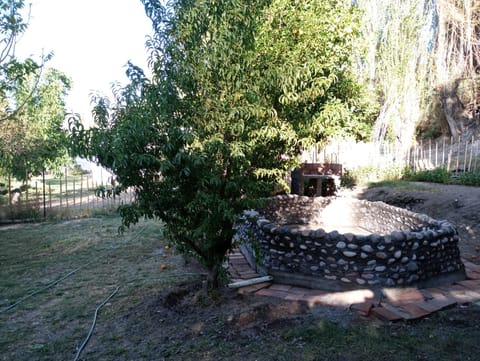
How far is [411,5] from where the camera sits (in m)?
12.6

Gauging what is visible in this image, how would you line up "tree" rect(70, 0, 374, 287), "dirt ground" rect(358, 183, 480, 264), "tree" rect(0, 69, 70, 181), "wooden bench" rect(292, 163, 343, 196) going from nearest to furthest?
"tree" rect(70, 0, 374, 287) → "dirt ground" rect(358, 183, 480, 264) → "tree" rect(0, 69, 70, 181) → "wooden bench" rect(292, 163, 343, 196)

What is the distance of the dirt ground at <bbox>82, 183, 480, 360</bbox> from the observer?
9.59 ft

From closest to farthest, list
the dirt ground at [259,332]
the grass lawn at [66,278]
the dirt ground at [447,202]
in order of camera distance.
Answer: the dirt ground at [259,332] → the grass lawn at [66,278] → the dirt ground at [447,202]

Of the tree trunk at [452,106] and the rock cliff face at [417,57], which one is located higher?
the rock cliff face at [417,57]

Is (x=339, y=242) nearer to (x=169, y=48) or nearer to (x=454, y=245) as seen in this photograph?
(x=454, y=245)

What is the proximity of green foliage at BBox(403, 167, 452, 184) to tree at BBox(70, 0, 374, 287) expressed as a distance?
7.85 metres

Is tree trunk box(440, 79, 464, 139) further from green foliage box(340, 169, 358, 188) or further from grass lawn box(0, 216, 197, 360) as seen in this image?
grass lawn box(0, 216, 197, 360)

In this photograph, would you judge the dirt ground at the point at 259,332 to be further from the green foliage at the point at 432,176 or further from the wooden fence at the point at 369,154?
the wooden fence at the point at 369,154

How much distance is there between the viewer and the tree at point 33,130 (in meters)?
8.23

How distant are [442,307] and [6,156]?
28.1 ft

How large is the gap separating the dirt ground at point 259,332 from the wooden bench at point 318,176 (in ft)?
21.8

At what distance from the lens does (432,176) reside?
10.3m

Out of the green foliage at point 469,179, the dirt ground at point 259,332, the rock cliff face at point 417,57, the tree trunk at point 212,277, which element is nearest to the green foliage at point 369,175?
the rock cliff face at point 417,57

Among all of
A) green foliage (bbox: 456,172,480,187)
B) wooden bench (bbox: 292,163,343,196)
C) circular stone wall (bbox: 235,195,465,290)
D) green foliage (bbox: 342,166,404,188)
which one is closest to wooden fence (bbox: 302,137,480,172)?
green foliage (bbox: 342,166,404,188)
